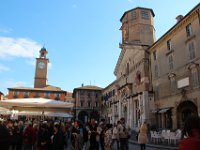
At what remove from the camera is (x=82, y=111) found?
222 ft

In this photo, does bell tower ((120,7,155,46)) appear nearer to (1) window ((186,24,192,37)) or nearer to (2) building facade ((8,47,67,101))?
(1) window ((186,24,192,37))

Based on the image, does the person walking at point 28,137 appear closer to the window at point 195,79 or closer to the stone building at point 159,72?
the stone building at point 159,72

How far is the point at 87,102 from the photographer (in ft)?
223

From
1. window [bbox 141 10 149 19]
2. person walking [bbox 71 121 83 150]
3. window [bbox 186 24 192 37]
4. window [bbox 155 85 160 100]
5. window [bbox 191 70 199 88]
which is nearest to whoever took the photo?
person walking [bbox 71 121 83 150]

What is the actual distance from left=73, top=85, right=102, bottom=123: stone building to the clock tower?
631 inches

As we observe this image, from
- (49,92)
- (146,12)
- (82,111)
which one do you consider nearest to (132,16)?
(146,12)

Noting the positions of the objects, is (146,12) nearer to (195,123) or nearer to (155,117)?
(155,117)

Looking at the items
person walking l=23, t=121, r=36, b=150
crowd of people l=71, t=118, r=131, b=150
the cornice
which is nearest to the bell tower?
the cornice

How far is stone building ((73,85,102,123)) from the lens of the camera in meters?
66.9

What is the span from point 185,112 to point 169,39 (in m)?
8.70

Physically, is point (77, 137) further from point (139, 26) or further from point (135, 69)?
point (139, 26)

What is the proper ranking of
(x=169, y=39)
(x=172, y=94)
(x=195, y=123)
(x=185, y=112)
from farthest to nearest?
1. (x=169, y=39)
2. (x=172, y=94)
3. (x=185, y=112)
4. (x=195, y=123)

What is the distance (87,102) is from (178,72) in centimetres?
4578

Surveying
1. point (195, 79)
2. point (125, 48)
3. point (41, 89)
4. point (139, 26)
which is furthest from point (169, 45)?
point (41, 89)
